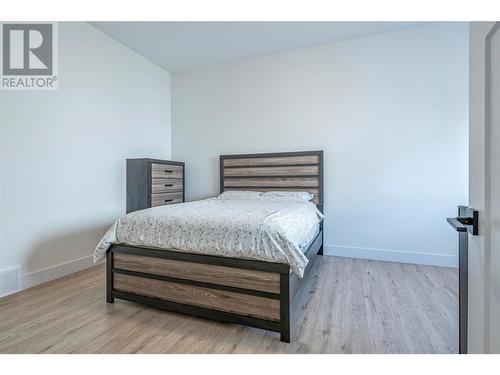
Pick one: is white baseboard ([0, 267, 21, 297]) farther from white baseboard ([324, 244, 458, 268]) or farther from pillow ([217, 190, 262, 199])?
white baseboard ([324, 244, 458, 268])

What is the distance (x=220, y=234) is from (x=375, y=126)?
99.1 inches

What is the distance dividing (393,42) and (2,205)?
442cm

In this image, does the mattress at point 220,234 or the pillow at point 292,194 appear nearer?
the mattress at point 220,234

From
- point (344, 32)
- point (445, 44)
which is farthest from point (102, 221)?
point (445, 44)

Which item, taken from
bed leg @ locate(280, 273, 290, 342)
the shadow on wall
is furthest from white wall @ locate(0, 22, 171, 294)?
bed leg @ locate(280, 273, 290, 342)

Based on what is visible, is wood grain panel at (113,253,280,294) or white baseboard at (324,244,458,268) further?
white baseboard at (324,244,458,268)

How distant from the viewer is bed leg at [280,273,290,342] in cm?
148

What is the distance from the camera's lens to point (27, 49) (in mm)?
2293

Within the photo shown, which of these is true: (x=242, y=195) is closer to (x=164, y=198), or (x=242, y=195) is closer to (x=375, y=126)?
(x=164, y=198)

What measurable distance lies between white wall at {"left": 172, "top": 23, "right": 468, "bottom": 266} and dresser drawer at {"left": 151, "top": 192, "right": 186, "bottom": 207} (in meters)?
1.03

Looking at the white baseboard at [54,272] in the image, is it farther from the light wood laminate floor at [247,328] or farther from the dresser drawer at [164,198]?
the dresser drawer at [164,198]

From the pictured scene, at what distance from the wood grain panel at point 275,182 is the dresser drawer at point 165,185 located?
2.47 ft

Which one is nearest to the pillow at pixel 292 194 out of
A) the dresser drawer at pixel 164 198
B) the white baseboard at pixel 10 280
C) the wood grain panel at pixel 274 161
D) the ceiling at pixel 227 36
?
the wood grain panel at pixel 274 161

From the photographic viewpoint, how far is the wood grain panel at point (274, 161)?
327 centimetres
